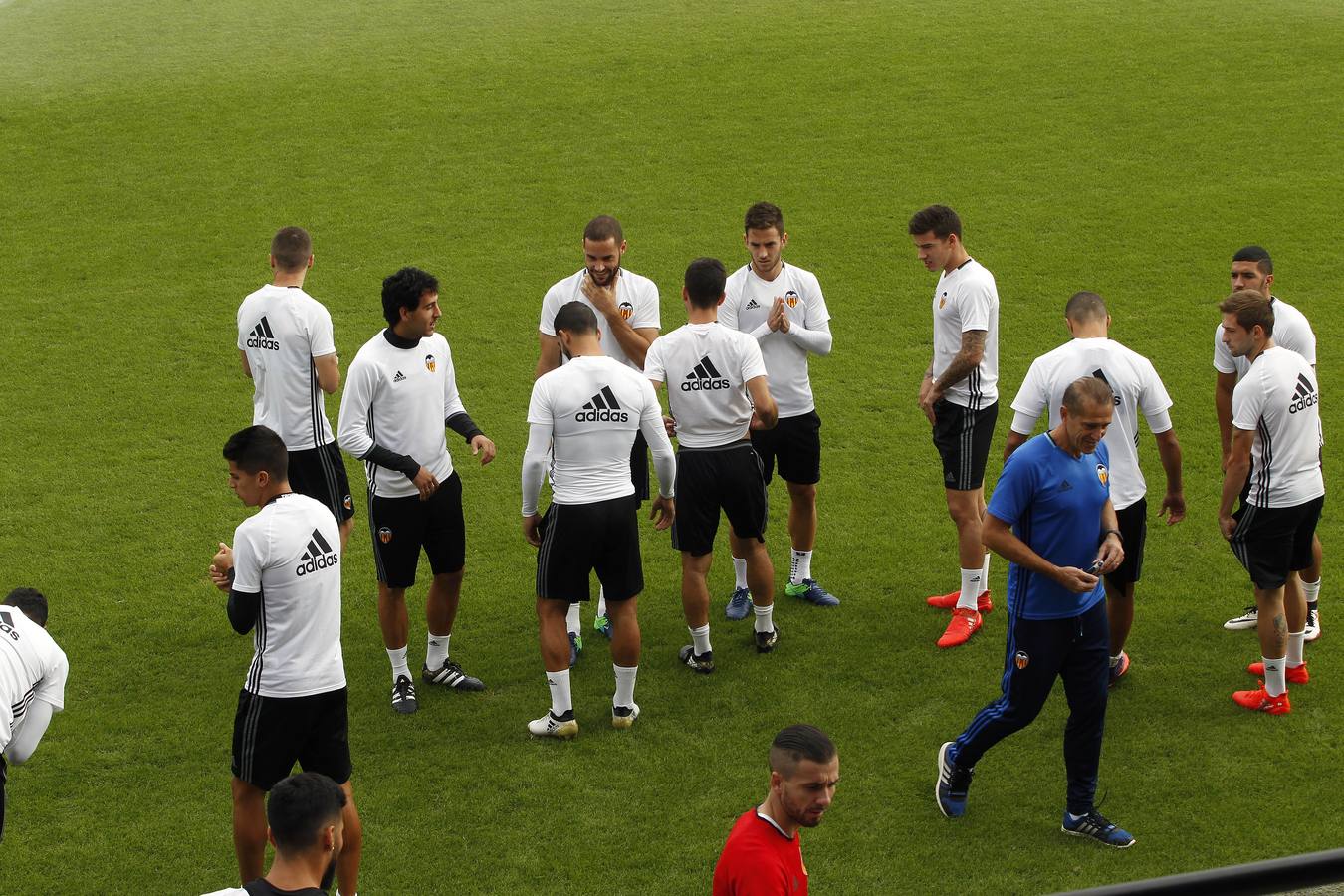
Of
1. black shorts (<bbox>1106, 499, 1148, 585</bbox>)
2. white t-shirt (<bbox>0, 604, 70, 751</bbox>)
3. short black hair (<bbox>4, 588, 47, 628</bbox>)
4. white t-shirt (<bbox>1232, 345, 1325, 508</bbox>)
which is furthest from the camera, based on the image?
black shorts (<bbox>1106, 499, 1148, 585</bbox>)

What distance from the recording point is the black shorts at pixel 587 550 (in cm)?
582

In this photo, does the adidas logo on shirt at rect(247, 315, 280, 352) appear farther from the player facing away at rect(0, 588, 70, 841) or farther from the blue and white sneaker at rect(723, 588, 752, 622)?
the blue and white sneaker at rect(723, 588, 752, 622)

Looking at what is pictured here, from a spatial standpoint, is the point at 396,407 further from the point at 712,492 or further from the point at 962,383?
the point at 962,383

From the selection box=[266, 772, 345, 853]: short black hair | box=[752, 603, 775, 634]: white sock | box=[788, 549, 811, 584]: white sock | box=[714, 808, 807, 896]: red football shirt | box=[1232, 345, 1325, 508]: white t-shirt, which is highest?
box=[1232, 345, 1325, 508]: white t-shirt

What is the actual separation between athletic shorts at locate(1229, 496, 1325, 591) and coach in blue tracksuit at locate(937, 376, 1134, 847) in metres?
1.18

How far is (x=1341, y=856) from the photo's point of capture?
172cm

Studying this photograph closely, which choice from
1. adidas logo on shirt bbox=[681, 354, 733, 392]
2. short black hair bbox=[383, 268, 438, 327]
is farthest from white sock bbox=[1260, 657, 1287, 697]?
short black hair bbox=[383, 268, 438, 327]

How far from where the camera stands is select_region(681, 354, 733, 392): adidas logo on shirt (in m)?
6.23

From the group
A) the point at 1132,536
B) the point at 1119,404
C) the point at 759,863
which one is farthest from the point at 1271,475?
the point at 759,863

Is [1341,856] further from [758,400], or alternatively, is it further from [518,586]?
[518,586]

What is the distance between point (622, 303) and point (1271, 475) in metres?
3.25

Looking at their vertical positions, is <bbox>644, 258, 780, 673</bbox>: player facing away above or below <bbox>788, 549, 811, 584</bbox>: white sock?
above

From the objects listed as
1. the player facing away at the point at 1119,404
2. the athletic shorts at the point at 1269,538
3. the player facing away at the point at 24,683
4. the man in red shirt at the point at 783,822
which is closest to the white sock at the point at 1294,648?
the athletic shorts at the point at 1269,538

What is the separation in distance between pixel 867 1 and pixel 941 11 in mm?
1259
